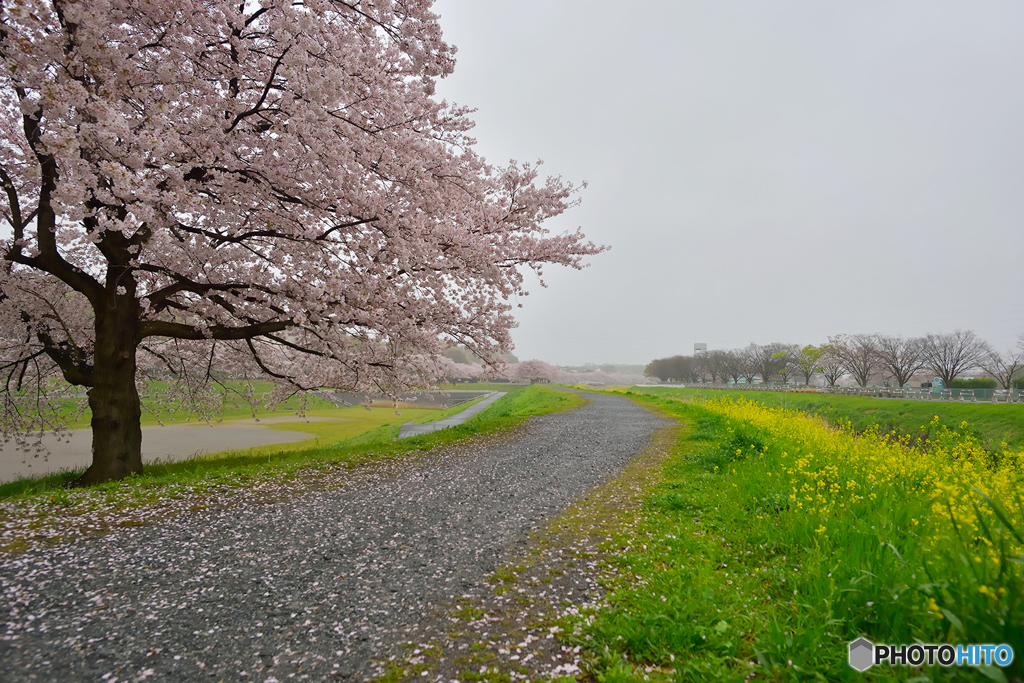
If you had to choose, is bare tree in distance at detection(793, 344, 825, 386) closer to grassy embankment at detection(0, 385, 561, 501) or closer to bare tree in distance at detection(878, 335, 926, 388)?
bare tree in distance at detection(878, 335, 926, 388)

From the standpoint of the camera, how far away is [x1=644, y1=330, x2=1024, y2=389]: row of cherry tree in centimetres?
6906

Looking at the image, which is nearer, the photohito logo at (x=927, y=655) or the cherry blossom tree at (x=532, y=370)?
the photohito logo at (x=927, y=655)

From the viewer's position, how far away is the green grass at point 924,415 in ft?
78.4

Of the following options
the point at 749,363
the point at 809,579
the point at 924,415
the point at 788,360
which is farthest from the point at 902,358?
the point at 809,579

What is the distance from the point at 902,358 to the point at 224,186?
324 ft

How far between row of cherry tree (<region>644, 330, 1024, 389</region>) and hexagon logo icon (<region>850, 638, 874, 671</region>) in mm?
84542

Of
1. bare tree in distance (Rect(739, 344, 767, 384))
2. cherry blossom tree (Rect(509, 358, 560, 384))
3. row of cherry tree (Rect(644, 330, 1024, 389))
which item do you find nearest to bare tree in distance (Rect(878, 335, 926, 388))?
row of cherry tree (Rect(644, 330, 1024, 389))

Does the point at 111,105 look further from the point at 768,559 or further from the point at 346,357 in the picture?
the point at 768,559

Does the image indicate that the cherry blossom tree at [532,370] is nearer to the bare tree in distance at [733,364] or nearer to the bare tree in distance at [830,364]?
the bare tree in distance at [733,364]

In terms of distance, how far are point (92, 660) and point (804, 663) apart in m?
6.01

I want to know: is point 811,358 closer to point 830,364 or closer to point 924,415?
point 830,364

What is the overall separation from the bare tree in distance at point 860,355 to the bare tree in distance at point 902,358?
1.45m

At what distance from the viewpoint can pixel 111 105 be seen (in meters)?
8.12

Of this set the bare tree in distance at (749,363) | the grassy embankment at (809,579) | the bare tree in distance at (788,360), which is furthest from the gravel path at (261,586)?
the bare tree in distance at (749,363)
